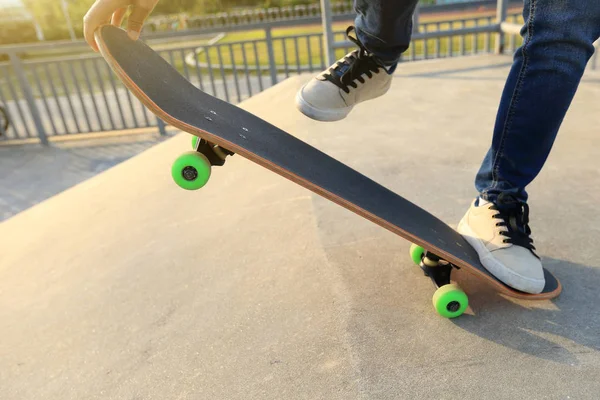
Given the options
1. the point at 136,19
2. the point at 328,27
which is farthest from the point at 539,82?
the point at 328,27

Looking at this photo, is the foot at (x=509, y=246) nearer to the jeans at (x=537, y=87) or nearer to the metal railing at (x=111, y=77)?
the jeans at (x=537, y=87)

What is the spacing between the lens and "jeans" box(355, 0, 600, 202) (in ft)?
3.94

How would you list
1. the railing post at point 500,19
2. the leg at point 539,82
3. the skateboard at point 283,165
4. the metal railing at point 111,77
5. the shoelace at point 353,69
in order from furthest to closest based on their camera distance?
the metal railing at point 111,77 → the railing post at point 500,19 → the shoelace at point 353,69 → the skateboard at point 283,165 → the leg at point 539,82

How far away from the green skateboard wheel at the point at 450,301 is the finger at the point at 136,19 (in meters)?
1.29

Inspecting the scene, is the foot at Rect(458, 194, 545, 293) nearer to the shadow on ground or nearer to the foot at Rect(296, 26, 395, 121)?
the shadow on ground

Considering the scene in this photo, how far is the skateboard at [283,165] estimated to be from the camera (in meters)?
1.33

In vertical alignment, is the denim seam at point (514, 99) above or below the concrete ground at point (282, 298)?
above

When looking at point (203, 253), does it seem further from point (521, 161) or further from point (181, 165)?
point (521, 161)

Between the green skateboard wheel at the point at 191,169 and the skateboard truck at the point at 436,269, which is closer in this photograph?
the green skateboard wheel at the point at 191,169

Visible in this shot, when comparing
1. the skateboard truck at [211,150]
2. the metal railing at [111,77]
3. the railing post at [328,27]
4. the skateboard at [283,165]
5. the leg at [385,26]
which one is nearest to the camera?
the skateboard at [283,165]

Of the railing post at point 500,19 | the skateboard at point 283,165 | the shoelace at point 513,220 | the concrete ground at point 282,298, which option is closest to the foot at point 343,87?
the skateboard at point 283,165

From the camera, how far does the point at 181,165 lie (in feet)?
4.53

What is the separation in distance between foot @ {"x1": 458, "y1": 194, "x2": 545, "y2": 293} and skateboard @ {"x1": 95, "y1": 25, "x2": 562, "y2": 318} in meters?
0.03

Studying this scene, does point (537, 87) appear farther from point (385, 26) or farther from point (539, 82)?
point (385, 26)
